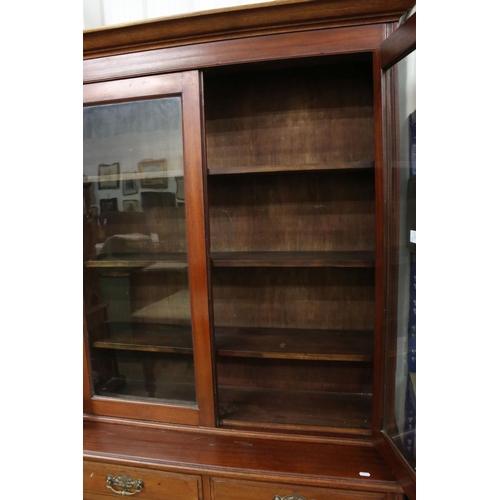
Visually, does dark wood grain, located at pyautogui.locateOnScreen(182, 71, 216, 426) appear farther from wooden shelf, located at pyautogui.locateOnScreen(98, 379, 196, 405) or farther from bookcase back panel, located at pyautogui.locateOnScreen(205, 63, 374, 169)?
bookcase back panel, located at pyautogui.locateOnScreen(205, 63, 374, 169)

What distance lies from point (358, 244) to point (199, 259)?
0.64 m

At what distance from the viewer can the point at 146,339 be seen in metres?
1.42

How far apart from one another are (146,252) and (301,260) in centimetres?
56

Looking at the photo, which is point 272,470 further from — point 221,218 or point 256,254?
point 221,218

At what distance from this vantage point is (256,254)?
1488 millimetres

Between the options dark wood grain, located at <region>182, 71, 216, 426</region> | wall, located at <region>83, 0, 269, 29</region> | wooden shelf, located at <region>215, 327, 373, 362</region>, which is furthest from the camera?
wall, located at <region>83, 0, 269, 29</region>

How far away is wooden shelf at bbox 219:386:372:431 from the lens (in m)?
1.29

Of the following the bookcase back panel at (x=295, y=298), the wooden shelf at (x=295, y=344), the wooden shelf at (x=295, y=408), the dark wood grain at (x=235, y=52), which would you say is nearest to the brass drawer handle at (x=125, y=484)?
the wooden shelf at (x=295, y=408)

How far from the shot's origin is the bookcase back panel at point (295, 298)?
58.8 inches

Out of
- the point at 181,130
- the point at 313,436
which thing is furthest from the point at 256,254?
the point at 313,436

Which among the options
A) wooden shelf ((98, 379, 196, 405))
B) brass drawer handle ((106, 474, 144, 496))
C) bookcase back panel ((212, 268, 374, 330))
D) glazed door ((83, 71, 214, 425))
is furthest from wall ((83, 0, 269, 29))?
brass drawer handle ((106, 474, 144, 496))

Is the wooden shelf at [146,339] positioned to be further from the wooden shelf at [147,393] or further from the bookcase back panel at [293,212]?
the bookcase back panel at [293,212]

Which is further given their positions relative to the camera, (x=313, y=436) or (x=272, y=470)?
(x=313, y=436)

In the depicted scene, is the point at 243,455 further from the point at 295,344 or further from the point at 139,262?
the point at 139,262
